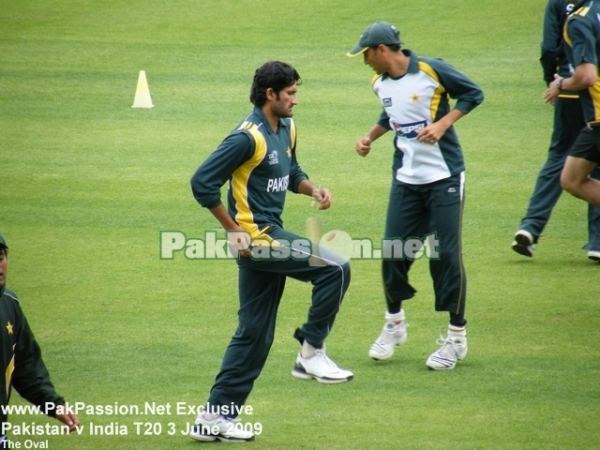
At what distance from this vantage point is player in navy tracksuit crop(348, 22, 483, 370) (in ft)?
25.0

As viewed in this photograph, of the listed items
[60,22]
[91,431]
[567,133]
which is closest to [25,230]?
[91,431]

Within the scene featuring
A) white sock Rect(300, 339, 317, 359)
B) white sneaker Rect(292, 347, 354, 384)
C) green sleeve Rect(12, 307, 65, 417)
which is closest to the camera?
green sleeve Rect(12, 307, 65, 417)

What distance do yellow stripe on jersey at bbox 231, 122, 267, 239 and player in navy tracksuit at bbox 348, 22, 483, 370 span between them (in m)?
1.32

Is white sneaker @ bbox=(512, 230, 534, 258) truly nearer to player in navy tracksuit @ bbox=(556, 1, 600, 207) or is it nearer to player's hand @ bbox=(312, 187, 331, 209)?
player in navy tracksuit @ bbox=(556, 1, 600, 207)

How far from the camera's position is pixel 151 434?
6785mm

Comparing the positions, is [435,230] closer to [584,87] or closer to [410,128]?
[410,128]

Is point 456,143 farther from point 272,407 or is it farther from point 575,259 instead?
point 575,259

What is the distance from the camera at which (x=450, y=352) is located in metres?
7.71

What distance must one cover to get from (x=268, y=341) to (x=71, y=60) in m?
13.9

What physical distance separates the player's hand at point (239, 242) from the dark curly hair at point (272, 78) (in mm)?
845

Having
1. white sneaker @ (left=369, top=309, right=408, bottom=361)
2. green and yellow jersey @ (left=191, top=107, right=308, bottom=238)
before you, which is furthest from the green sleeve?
white sneaker @ (left=369, top=309, right=408, bottom=361)

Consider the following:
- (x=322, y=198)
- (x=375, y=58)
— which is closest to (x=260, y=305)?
(x=322, y=198)

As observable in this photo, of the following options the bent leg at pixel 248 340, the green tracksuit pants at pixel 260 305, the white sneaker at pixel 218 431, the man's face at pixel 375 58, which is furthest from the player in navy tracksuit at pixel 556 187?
the white sneaker at pixel 218 431

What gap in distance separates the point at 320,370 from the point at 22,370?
2228mm
